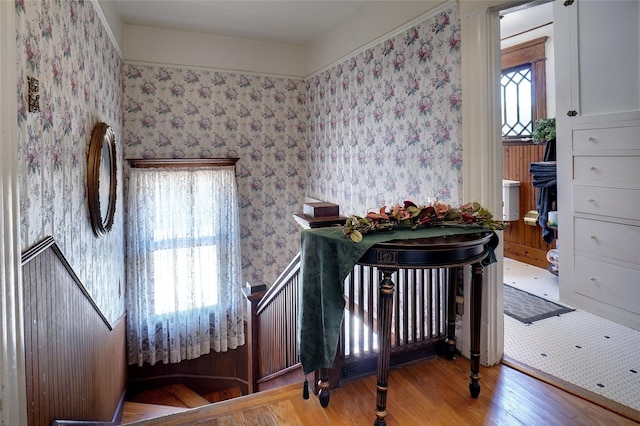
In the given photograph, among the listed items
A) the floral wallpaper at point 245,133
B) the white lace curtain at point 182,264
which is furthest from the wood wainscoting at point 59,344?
the floral wallpaper at point 245,133

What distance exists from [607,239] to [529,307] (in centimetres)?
82

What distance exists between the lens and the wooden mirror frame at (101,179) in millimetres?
2475

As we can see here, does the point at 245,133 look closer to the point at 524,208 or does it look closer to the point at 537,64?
the point at 524,208

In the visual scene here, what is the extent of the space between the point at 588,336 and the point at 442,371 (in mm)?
1297

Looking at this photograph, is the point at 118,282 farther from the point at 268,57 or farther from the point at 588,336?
the point at 588,336

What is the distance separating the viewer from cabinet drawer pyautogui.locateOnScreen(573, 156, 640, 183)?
2.61 m

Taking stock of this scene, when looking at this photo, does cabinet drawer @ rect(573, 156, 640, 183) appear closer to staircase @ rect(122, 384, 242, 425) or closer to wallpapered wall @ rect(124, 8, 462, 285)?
wallpapered wall @ rect(124, 8, 462, 285)

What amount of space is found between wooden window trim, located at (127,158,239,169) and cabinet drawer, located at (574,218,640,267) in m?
3.38

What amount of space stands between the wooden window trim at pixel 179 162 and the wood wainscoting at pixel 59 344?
1763 mm

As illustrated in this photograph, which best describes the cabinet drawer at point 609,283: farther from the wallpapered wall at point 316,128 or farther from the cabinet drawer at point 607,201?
the wallpapered wall at point 316,128

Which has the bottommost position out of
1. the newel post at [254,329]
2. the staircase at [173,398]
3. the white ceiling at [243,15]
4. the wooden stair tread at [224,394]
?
the wooden stair tread at [224,394]

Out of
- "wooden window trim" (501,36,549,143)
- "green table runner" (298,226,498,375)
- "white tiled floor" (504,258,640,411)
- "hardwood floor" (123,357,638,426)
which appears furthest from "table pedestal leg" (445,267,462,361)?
"wooden window trim" (501,36,549,143)

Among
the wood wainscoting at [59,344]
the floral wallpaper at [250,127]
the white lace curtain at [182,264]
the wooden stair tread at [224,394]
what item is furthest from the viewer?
the wooden stair tread at [224,394]

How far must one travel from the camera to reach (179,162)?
409 centimetres
